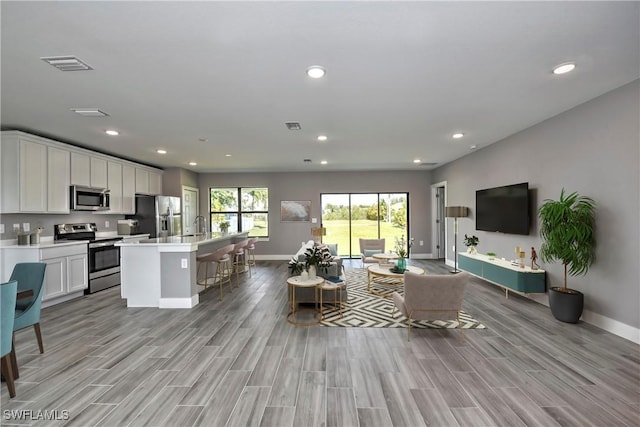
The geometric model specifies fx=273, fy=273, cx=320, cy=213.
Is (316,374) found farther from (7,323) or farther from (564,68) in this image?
(564,68)

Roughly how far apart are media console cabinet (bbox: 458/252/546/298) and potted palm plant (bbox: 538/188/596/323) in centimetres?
55

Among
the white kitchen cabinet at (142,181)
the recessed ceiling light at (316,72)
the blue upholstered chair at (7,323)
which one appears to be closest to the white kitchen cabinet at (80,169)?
the white kitchen cabinet at (142,181)

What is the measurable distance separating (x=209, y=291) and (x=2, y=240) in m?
3.16

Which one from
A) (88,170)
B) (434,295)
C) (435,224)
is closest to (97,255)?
(88,170)

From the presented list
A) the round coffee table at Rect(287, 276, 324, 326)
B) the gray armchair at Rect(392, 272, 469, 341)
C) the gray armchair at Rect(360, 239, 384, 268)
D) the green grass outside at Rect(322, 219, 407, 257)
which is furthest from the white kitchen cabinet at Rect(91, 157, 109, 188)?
the gray armchair at Rect(392, 272, 469, 341)

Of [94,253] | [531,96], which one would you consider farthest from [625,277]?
[94,253]

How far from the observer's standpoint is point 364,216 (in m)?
8.45

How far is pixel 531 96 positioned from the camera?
318cm

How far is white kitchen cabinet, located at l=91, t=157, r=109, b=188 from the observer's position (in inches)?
211

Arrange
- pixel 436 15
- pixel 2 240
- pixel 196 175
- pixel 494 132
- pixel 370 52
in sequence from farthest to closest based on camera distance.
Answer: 1. pixel 196 175
2. pixel 494 132
3. pixel 2 240
4. pixel 370 52
5. pixel 436 15

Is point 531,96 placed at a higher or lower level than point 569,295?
higher

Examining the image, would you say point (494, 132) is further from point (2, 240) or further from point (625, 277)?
point (2, 240)

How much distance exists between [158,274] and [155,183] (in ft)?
13.0

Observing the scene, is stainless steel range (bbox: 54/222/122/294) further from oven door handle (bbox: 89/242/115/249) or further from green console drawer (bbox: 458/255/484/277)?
green console drawer (bbox: 458/255/484/277)
